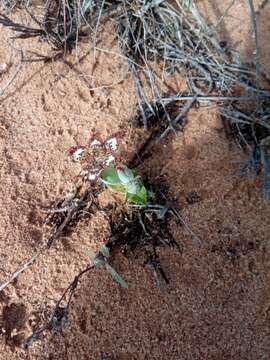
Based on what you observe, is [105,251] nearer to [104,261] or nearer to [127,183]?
[104,261]

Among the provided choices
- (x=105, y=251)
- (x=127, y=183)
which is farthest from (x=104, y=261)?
(x=127, y=183)

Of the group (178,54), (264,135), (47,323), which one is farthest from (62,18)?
(47,323)

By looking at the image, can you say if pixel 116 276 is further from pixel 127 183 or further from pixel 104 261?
pixel 127 183

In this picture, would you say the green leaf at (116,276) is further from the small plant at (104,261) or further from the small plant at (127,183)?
the small plant at (127,183)

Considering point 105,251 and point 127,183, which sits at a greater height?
point 127,183

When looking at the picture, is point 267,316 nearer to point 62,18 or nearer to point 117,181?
point 117,181

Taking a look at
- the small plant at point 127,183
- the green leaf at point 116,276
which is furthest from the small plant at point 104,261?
the small plant at point 127,183
